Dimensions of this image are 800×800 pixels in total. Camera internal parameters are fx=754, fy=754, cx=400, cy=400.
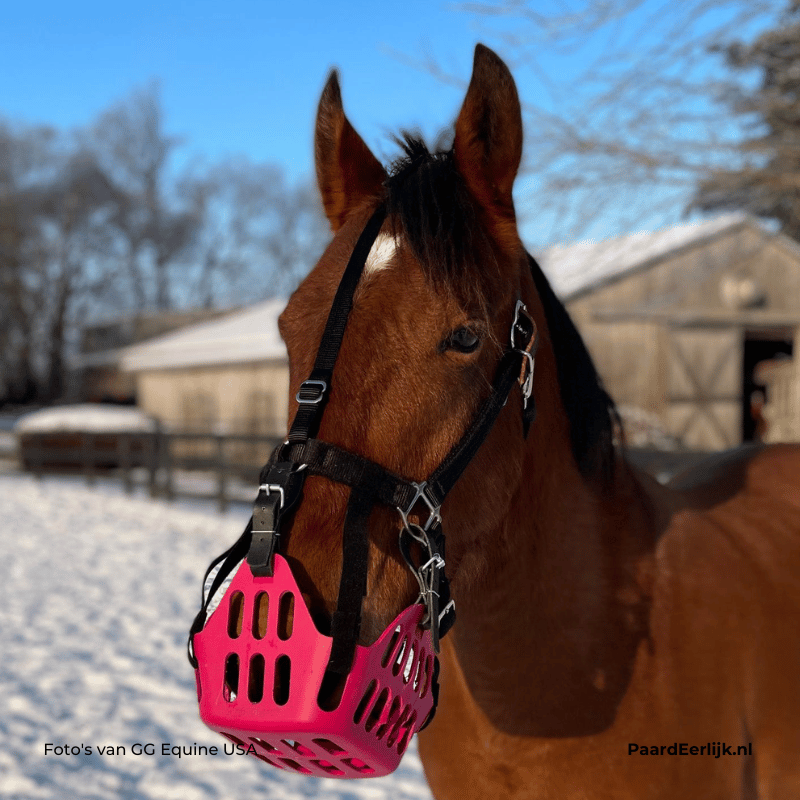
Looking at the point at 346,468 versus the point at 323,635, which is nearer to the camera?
the point at 323,635

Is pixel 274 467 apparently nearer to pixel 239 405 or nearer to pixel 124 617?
pixel 124 617

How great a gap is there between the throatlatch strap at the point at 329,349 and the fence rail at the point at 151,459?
937 centimetres

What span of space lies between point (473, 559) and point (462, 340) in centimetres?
46

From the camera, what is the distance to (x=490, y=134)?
162 centimetres

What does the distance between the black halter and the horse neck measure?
0.94 ft

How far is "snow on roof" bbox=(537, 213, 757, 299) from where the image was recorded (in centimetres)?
591

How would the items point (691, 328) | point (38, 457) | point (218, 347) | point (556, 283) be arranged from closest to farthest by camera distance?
point (556, 283)
point (38, 457)
point (691, 328)
point (218, 347)

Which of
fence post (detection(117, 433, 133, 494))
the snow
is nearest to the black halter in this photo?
fence post (detection(117, 433, 133, 494))

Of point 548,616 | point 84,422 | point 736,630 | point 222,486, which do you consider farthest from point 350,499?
point 84,422

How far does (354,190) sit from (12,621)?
546 cm

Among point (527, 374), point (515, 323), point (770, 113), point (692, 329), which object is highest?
point (770, 113)

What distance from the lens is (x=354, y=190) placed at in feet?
5.99

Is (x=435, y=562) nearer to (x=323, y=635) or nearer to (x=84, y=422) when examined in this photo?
(x=323, y=635)

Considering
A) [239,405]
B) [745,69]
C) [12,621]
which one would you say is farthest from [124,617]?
[239,405]
